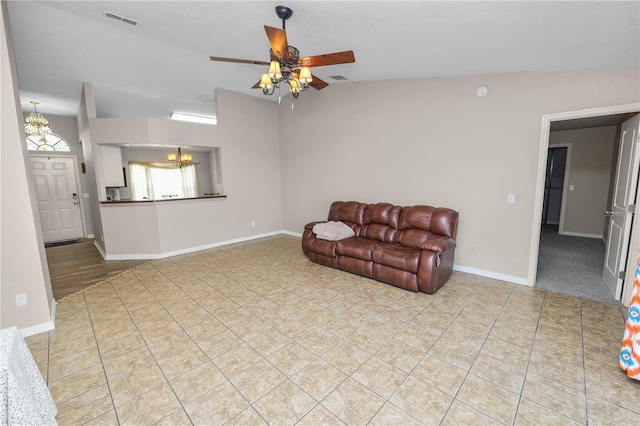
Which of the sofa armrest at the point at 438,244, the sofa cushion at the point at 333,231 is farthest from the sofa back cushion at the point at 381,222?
the sofa armrest at the point at 438,244

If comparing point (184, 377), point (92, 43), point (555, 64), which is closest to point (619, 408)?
point (184, 377)

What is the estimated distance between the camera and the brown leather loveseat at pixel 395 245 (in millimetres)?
3209

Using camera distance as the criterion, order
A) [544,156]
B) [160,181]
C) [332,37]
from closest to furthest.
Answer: [332,37] → [544,156] → [160,181]

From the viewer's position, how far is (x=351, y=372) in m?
2.00

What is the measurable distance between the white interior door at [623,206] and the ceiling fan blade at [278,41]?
360 cm

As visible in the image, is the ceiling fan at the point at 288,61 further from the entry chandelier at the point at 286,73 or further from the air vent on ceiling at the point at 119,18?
the air vent on ceiling at the point at 119,18

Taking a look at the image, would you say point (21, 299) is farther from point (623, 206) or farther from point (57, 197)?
point (623, 206)

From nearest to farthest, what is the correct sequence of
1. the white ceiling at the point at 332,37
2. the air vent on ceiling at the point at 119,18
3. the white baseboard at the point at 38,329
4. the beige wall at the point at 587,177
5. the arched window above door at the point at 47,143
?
the white ceiling at the point at 332,37 < the white baseboard at the point at 38,329 < the air vent on ceiling at the point at 119,18 < the beige wall at the point at 587,177 < the arched window above door at the point at 47,143

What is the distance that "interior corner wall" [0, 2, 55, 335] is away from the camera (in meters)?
2.29

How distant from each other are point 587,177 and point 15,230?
934 centimetres

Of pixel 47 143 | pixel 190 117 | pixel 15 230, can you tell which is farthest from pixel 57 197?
pixel 15 230

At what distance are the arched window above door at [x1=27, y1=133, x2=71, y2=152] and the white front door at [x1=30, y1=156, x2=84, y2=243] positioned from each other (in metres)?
0.22

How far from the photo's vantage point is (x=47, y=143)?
605 cm

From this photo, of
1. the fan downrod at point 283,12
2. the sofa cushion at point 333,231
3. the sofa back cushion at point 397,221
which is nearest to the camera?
the fan downrod at point 283,12
